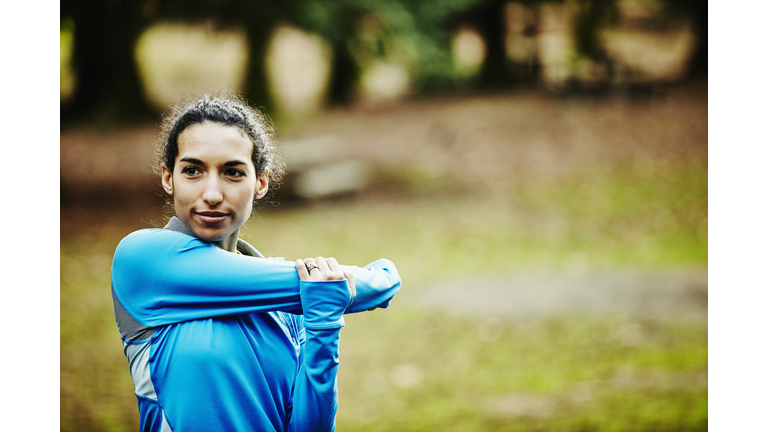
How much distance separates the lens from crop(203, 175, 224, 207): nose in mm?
1589

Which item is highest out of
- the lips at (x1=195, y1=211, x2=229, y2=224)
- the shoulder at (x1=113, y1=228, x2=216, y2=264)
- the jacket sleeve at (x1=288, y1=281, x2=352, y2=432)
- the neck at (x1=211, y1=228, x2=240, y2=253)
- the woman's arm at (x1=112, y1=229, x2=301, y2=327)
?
the lips at (x1=195, y1=211, x2=229, y2=224)

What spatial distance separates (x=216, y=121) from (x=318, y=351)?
24.9 inches

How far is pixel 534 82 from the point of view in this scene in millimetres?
20312

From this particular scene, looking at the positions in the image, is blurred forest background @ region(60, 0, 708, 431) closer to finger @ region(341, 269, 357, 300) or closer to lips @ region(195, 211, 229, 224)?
lips @ region(195, 211, 229, 224)

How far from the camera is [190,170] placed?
5.35 ft

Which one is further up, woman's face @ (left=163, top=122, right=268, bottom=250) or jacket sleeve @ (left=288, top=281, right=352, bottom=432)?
woman's face @ (left=163, top=122, right=268, bottom=250)

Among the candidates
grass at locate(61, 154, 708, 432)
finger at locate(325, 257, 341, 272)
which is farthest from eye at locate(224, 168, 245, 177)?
grass at locate(61, 154, 708, 432)

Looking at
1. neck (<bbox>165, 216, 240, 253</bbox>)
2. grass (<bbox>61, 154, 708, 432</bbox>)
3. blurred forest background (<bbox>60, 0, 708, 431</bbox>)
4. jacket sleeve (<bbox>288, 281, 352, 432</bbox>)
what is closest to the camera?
jacket sleeve (<bbox>288, 281, 352, 432</bbox>)

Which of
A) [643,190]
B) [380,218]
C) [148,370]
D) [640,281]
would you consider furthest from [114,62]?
[148,370]

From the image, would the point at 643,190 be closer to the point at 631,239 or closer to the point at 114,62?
the point at 631,239

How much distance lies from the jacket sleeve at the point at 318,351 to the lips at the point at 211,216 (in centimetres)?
28

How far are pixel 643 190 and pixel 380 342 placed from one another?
6.72 metres

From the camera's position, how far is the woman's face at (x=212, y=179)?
1609 mm

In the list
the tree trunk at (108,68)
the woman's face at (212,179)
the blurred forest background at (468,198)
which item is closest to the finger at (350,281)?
the woman's face at (212,179)
